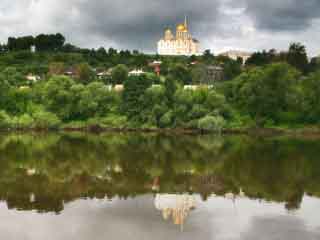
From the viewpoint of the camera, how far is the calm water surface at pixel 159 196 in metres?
12.6

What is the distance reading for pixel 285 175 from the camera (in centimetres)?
2188

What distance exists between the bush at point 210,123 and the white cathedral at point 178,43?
107 meters

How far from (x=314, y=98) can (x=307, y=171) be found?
38.0 m

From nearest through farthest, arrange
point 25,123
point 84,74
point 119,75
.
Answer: point 25,123 < point 84,74 < point 119,75

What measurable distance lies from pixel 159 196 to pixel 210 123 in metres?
37.6

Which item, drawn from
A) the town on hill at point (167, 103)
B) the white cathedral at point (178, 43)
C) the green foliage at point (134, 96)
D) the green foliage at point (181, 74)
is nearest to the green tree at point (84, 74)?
the town on hill at point (167, 103)

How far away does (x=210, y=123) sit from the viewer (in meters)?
53.9

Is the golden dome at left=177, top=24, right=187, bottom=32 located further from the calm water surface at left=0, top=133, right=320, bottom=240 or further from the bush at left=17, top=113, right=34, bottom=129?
the calm water surface at left=0, top=133, right=320, bottom=240

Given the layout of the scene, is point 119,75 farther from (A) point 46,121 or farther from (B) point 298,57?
(B) point 298,57

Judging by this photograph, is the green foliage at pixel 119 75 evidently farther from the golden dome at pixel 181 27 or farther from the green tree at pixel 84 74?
the golden dome at pixel 181 27

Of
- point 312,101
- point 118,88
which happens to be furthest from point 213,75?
point 312,101

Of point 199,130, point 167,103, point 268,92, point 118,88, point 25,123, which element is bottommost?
point 199,130

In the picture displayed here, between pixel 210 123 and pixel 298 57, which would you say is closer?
pixel 210 123

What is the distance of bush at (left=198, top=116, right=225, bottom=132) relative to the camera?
53875 millimetres
